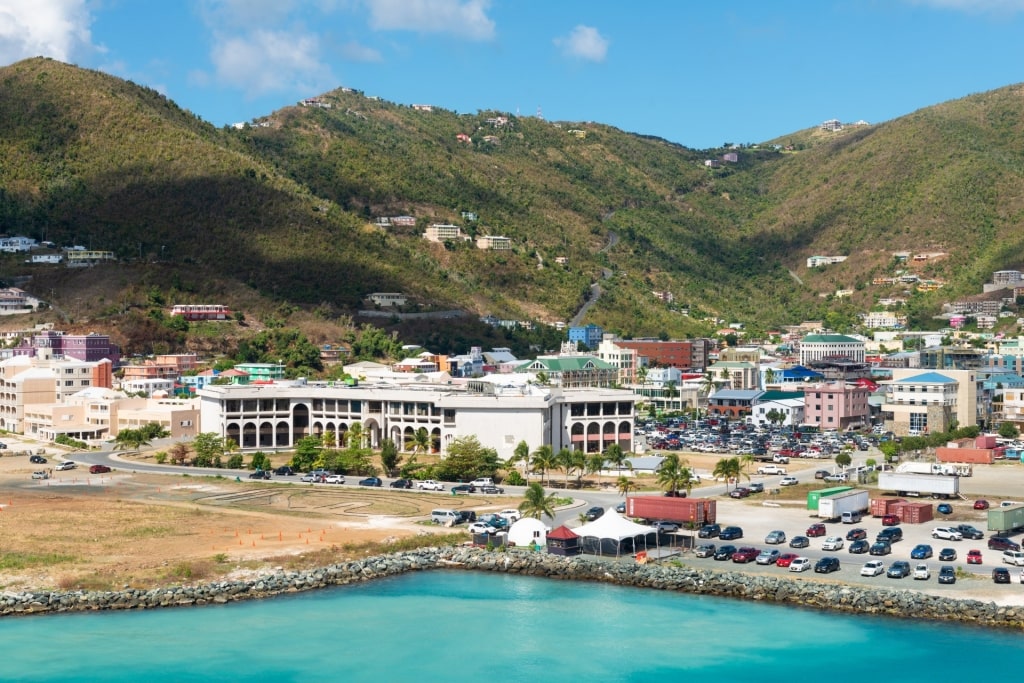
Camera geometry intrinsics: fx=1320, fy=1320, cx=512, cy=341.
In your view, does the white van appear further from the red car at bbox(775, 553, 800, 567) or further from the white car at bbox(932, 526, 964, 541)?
the white car at bbox(932, 526, 964, 541)

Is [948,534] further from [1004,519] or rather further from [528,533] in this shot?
[528,533]

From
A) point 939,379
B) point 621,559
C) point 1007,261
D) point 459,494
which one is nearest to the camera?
point 621,559

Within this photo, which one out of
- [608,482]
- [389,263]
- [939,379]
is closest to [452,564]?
[608,482]

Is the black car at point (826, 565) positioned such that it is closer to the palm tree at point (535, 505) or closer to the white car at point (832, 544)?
the white car at point (832, 544)

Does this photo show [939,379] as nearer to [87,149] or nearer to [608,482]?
[608,482]

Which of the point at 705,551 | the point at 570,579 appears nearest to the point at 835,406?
the point at 705,551
